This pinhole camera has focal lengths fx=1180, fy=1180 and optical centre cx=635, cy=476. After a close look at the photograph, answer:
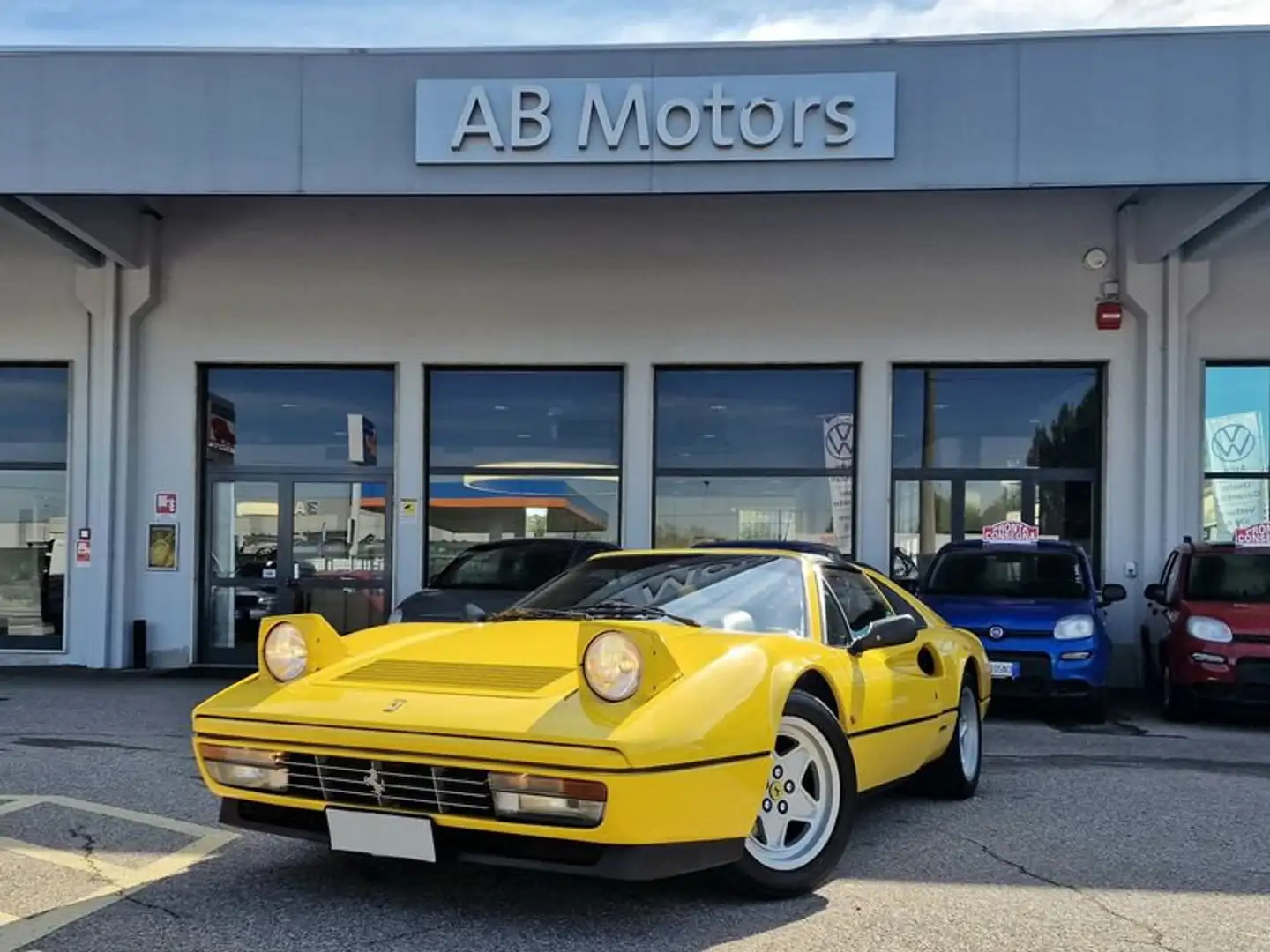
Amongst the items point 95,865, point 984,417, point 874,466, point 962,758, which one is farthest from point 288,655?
point 984,417

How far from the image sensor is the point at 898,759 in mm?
5246

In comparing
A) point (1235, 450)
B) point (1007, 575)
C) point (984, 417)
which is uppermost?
point (984, 417)

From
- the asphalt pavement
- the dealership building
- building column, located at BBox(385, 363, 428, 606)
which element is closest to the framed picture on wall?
the dealership building

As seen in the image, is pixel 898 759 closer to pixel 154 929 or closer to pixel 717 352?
pixel 154 929

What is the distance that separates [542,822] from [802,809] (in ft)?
3.93

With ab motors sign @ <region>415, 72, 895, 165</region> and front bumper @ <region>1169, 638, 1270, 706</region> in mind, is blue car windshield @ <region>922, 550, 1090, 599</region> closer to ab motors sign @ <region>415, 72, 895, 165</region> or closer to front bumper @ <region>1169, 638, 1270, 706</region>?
front bumper @ <region>1169, 638, 1270, 706</region>

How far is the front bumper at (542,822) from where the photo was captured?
3613mm

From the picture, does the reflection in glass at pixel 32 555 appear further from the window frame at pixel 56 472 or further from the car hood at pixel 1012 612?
the car hood at pixel 1012 612

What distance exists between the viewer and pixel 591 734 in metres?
3.63

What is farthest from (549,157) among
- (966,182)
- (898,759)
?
(898,759)

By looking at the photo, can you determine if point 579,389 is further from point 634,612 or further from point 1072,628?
point 634,612

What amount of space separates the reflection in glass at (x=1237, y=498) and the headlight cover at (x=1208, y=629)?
11.5ft

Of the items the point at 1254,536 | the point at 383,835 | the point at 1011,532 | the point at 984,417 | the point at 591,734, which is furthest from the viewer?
the point at 984,417

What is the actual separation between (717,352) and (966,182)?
3.74 metres
